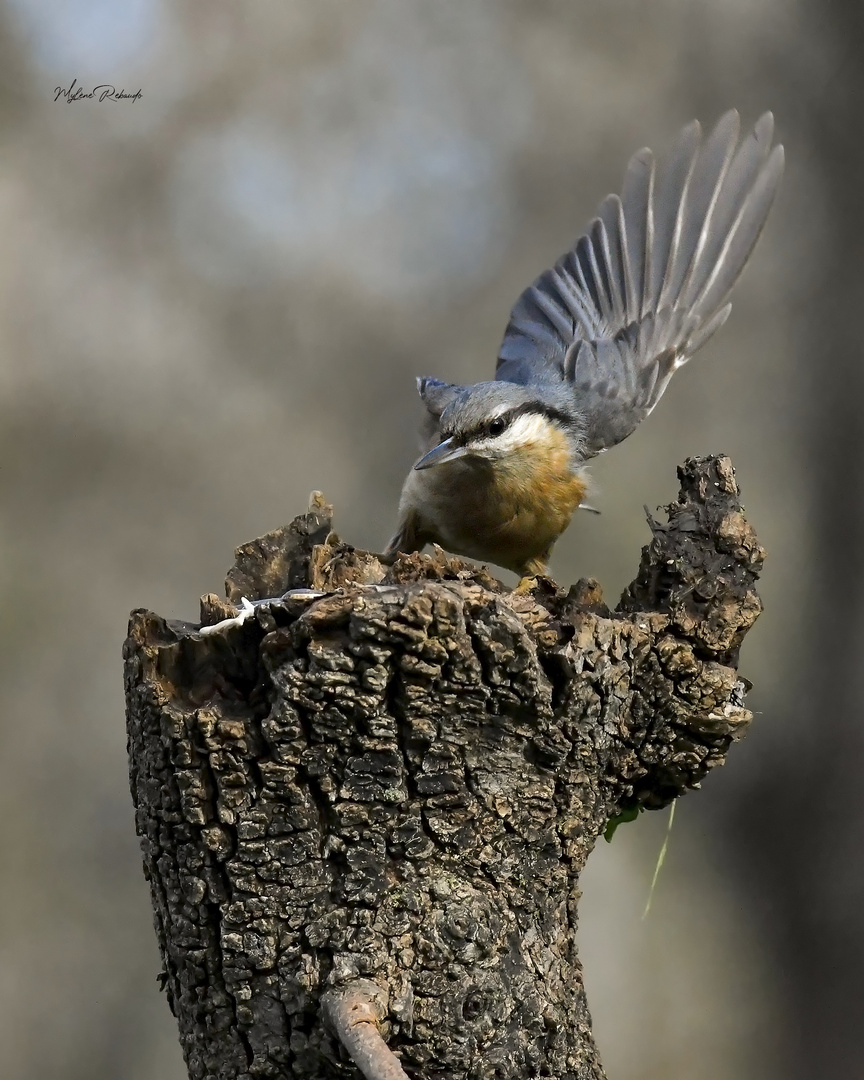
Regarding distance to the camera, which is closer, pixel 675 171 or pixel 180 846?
pixel 180 846

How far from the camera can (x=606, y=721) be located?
158 cm

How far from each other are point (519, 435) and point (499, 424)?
0.09m

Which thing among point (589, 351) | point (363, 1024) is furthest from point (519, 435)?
point (363, 1024)

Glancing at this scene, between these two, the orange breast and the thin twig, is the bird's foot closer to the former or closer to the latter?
the thin twig

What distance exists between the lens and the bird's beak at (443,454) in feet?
8.29

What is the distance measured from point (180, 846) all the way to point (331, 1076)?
35 centimetres

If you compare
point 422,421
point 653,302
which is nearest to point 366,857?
point 422,421

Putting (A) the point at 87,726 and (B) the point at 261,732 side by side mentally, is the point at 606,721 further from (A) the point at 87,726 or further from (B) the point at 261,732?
(A) the point at 87,726

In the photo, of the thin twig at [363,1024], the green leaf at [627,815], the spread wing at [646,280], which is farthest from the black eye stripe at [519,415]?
the thin twig at [363,1024]

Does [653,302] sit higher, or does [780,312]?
[780,312]

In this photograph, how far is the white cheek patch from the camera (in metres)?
2.63

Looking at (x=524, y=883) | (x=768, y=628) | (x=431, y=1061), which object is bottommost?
(x=431, y=1061)
